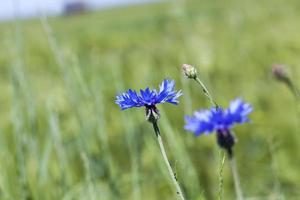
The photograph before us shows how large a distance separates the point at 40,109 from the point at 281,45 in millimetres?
941

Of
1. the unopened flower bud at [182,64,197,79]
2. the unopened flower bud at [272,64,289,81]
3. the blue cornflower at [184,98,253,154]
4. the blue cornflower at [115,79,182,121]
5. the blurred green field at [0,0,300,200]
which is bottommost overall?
the blue cornflower at [184,98,253,154]

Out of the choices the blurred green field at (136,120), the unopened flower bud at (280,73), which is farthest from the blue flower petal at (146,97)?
the unopened flower bud at (280,73)

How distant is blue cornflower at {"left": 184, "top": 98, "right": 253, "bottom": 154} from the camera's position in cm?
37

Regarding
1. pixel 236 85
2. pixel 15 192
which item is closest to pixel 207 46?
pixel 236 85

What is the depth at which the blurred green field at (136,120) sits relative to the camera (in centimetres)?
82

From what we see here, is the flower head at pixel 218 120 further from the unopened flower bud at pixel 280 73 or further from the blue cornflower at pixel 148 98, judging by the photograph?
the unopened flower bud at pixel 280 73

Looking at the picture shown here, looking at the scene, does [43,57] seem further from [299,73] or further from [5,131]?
[299,73]

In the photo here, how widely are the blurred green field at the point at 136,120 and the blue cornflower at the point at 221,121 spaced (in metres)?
0.23

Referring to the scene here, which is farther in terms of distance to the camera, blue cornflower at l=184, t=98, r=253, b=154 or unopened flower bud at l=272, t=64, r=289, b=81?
unopened flower bud at l=272, t=64, r=289, b=81

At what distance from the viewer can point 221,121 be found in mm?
381

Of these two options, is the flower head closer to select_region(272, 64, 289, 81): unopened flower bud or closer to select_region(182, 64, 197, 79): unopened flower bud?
select_region(182, 64, 197, 79): unopened flower bud

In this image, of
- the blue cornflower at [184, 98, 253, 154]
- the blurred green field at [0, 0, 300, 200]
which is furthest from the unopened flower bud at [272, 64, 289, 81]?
the blue cornflower at [184, 98, 253, 154]

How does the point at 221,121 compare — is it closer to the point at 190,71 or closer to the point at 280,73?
the point at 190,71

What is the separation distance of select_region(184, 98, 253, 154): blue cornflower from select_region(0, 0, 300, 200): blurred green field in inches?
8.9
